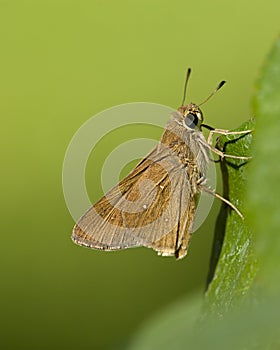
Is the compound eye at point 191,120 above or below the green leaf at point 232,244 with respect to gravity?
above

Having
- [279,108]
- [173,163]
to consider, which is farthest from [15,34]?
[279,108]

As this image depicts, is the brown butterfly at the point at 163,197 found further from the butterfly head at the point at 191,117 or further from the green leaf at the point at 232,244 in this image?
the green leaf at the point at 232,244

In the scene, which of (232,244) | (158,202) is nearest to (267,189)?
(232,244)

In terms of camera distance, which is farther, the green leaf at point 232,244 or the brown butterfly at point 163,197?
the brown butterfly at point 163,197

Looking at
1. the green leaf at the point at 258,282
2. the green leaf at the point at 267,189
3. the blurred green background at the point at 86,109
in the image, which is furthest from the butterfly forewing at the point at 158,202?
the blurred green background at the point at 86,109

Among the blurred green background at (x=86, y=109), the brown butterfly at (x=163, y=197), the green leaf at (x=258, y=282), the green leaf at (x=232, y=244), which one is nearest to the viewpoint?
the green leaf at (x=258, y=282)

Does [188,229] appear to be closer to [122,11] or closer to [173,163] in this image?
[173,163]

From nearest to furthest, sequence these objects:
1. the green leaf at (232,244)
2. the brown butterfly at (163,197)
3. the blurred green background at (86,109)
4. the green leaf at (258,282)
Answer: the green leaf at (258,282) → the green leaf at (232,244) → the brown butterfly at (163,197) → the blurred green background at (86,109)

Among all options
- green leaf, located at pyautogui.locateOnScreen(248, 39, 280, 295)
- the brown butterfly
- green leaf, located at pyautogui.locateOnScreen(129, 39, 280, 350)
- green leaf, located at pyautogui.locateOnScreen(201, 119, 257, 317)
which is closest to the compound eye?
the brown butterfly
